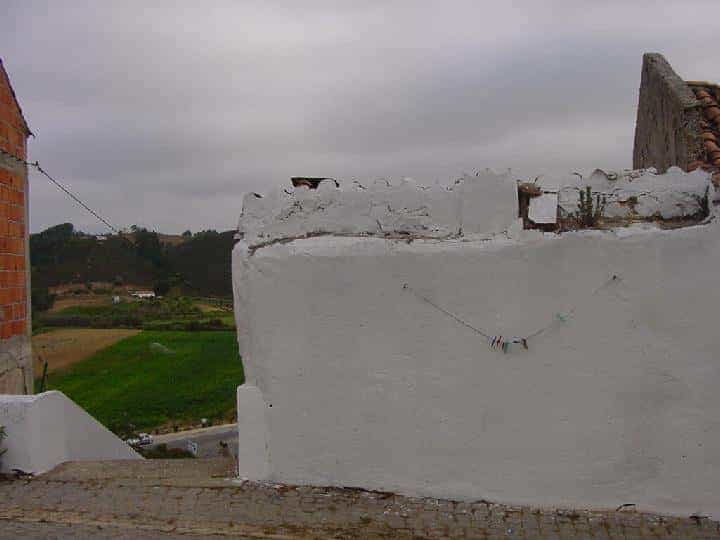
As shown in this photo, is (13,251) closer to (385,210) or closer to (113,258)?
(385,210)

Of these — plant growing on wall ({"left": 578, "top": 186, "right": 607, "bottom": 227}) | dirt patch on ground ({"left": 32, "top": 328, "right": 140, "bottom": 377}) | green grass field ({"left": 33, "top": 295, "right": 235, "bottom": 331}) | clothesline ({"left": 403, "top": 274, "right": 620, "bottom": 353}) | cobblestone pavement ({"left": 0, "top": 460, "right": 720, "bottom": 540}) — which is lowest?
dirt patch on ground ({"left": 32, "top": 328, "right": 140, "bottom": 377})

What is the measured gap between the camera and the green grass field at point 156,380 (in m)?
23.3

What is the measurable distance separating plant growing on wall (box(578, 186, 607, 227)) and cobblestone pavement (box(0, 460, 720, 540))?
77.4 inches

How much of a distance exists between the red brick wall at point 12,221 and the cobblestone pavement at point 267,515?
7.87 feet

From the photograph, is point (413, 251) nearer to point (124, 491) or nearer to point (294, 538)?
point (294, 538)

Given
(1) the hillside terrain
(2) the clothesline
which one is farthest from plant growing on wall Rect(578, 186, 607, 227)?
(1) the hillside terrain

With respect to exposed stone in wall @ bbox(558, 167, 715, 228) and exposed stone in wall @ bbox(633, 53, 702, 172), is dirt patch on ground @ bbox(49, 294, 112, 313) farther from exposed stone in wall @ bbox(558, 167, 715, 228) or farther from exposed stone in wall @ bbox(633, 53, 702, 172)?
exposed stone in wall @ bbox(558, 167, 715, 228)

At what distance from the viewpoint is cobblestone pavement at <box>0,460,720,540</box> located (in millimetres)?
4062

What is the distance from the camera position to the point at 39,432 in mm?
5180

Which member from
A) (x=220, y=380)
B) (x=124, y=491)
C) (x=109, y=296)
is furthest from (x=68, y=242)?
(x=124, y=491)

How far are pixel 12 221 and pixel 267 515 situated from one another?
15.0 ft

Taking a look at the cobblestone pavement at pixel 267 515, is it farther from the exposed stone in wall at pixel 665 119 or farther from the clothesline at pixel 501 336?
the exposed stone in wall at pixel 665 119

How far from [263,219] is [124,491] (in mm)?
2291

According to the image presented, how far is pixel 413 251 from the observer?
14.6 feet
